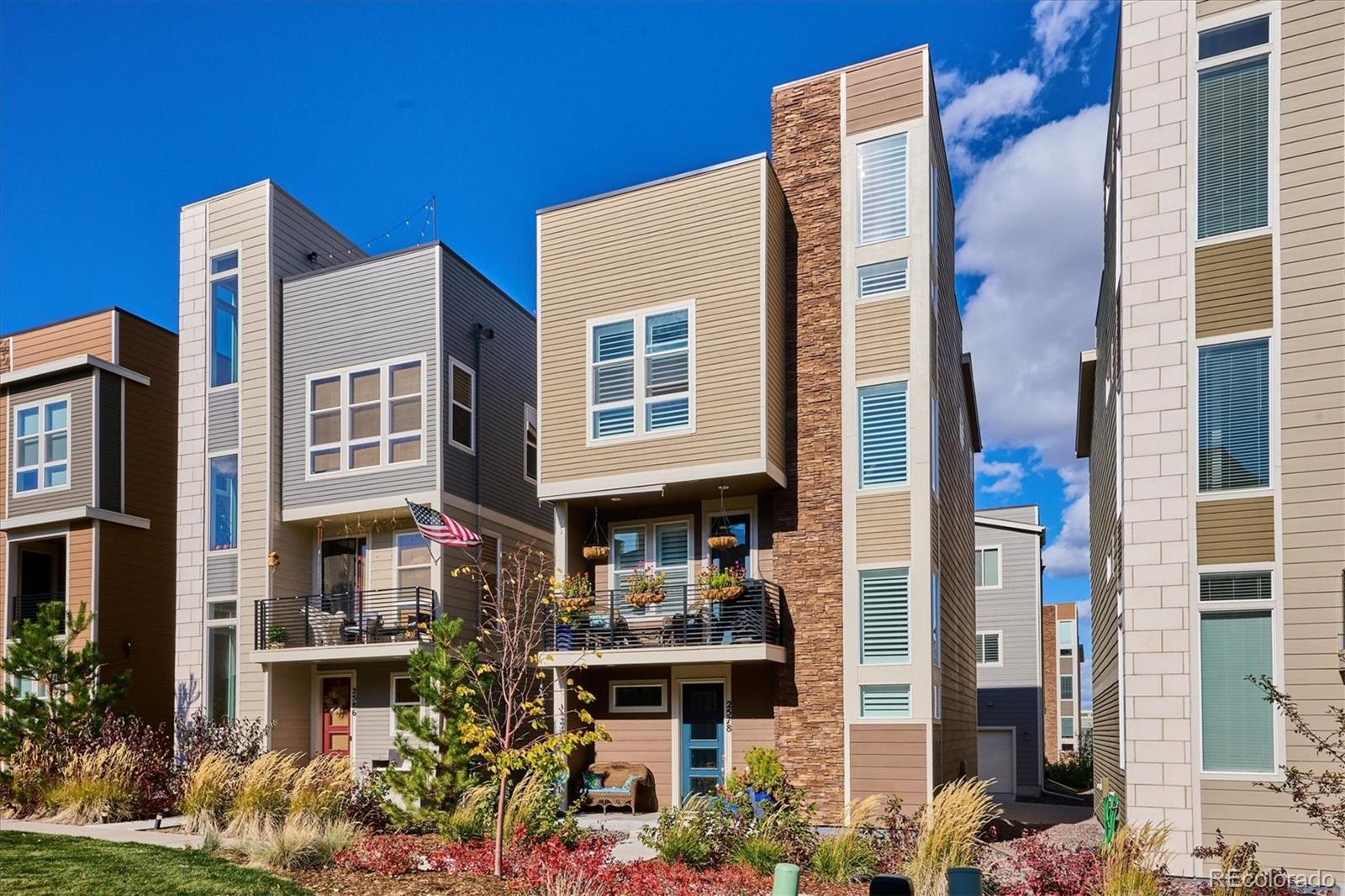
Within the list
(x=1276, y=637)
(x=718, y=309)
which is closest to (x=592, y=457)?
(x=718, y=309)

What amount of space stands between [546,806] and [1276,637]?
905 cm

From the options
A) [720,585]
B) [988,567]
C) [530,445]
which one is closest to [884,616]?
[720,585]

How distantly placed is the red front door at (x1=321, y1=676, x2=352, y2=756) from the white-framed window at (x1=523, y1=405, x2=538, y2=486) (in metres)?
5.60

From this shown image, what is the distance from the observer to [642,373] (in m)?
17.5

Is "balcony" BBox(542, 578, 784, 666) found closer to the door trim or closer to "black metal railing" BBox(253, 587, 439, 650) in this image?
"black metal railing" BBox(253, 587, 439, 650)

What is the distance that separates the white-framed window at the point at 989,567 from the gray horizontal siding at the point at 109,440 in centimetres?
2464

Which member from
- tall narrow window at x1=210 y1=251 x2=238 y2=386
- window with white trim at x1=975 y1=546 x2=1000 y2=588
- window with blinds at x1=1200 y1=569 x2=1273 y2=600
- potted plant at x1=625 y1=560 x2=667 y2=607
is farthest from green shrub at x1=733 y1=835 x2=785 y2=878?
window with white trim at x1=975 y1=546 x2=1000 y2=588

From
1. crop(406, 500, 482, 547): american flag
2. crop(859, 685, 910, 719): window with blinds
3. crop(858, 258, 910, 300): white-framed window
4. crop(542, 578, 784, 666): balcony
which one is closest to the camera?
crop(859, 685, 910, 719): window with blinds

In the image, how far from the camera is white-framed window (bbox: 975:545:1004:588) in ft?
107

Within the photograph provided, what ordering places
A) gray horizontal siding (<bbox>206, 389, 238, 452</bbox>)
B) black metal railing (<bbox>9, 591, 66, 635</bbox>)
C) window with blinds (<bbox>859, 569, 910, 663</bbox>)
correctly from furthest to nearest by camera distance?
black metal railing (<bbox>9, 591, 66, 635</bbox>) → gray horizontal siding (<bbox>206, 389, 238, 452</bbox>) → window with blinds (<bbox>859, 569, 910, 663</bbox>)

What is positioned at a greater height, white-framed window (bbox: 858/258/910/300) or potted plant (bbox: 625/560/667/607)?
white-framed window (bbox: 858/258/910/300)

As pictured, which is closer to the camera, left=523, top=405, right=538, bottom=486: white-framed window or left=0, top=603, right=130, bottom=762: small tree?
left=0, top=603, right=130, bottom=762: small tree

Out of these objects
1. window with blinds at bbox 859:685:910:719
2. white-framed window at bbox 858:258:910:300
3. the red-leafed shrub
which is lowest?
the red-leafed shrub

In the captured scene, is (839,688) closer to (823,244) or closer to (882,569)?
(882,569)
